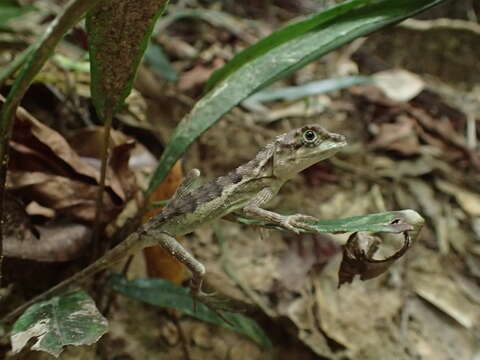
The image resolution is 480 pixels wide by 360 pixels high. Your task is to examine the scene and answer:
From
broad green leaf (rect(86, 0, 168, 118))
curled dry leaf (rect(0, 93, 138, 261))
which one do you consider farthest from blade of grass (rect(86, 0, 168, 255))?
curled dry leaf (rect(0, 93, 138, 261))

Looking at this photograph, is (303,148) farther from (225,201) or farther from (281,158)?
(225,201)

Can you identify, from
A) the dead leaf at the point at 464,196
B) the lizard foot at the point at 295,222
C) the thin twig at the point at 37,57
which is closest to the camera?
the thin twig at the point at 37,57

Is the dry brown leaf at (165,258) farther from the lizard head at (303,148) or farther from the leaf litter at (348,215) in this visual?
the lizard head at (303,148)

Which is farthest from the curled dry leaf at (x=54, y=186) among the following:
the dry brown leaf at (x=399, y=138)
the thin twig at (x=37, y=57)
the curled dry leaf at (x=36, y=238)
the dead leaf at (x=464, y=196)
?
the dead leaf at (x=464, y=196)

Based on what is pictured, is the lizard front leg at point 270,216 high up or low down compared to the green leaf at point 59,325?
up

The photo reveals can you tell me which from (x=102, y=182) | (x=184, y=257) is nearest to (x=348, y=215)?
(x=184, y=257)

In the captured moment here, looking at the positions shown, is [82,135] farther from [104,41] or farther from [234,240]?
[234,240]

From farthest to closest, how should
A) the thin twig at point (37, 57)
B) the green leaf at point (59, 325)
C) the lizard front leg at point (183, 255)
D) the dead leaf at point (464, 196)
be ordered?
the dead leaf at point (464, 196)
the lizard front leg at point (183, 255)
the green leaf at point (59, 325)
the thin twig at point (37, 57)
